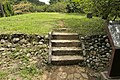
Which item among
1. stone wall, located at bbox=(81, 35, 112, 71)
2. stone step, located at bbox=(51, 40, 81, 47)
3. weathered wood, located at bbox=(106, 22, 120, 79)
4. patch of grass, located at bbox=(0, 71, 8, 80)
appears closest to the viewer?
weathered wood, located at bbox=(106, 22, 120, 79)

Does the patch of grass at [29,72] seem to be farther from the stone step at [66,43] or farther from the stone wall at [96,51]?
the stone wall at [96,51]

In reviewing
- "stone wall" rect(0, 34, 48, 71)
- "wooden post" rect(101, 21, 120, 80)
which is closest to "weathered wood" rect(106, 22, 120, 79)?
"wooden post" rect(101, 21, 120, 80)

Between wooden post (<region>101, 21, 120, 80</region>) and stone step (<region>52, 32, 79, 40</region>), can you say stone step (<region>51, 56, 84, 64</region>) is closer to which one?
stone step (<region>52, 32, 79, 40</region>)

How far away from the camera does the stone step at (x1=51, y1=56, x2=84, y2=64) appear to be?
5.12 m

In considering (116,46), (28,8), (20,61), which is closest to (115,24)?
(116,46)

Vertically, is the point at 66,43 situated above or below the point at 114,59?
below

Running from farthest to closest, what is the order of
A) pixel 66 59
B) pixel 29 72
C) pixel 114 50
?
pixel 66 59 → pixel 29 72 → pixel 114 50

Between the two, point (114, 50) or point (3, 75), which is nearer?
point (114, 50)

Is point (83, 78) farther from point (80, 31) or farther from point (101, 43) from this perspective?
point (80, 31)

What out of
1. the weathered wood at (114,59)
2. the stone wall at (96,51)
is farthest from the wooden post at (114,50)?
the stone wall at (96,51)

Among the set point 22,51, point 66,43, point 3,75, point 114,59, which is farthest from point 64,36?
point 114,59

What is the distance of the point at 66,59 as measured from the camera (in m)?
5.18

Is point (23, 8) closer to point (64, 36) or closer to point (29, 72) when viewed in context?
point (64, 36)

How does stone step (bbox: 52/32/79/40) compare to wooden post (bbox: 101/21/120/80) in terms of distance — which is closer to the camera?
wooden post (bbox: 101/21/120/80)
